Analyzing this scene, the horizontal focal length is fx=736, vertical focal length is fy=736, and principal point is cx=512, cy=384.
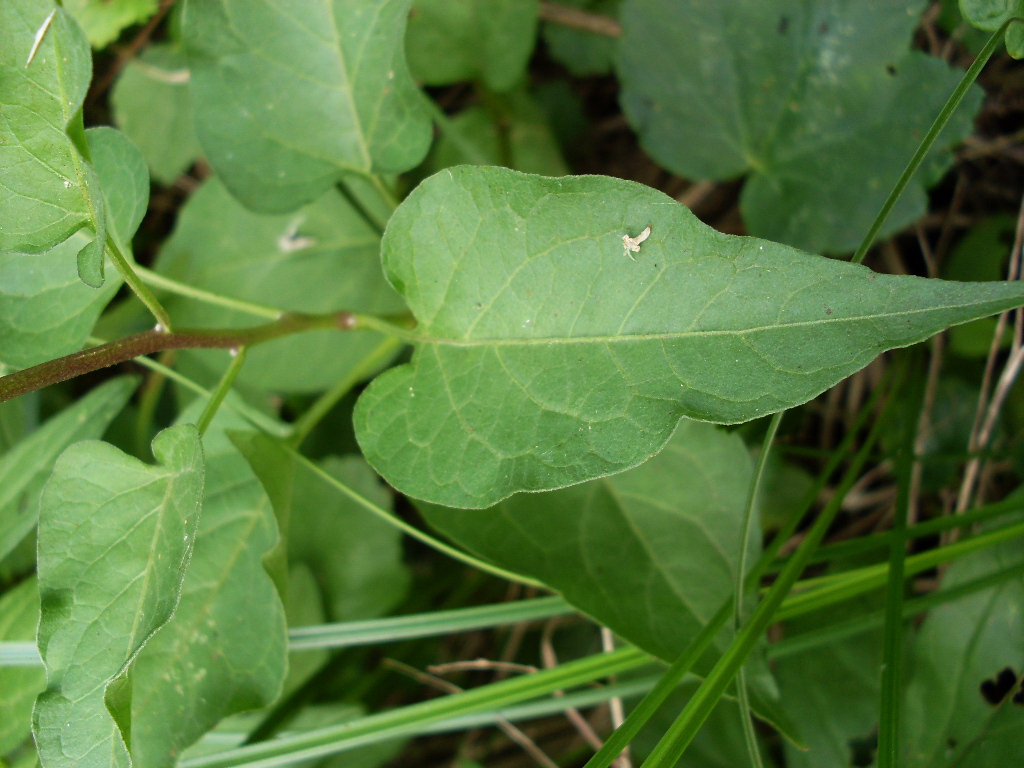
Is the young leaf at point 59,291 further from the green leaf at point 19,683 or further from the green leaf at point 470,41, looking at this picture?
the green leaf at point 470,41

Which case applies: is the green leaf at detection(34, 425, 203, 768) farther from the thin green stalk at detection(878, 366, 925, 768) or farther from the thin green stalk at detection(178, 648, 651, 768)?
the thin green stalk at detection(878, 366, 925, 768)

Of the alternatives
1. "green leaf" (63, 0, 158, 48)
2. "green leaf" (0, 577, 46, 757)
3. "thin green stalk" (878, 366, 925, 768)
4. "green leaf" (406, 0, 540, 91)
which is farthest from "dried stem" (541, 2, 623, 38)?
"green leaf" (0, 577, 46, 757)

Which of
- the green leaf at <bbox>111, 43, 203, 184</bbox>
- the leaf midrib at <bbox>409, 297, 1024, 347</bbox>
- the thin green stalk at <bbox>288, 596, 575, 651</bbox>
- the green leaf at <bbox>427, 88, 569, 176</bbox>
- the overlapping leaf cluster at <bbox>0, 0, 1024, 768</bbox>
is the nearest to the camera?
the leaf midrib at <bbox>409, 297, 1024, 347</bbox>

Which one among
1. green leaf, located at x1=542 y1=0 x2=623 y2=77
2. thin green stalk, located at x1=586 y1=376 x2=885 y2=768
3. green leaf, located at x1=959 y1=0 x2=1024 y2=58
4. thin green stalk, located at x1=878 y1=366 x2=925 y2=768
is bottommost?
thin green stalk, located at x1=586 y1=376 x2=885 y2=768

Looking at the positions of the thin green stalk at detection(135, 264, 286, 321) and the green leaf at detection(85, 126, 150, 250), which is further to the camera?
the thin green stalk at detection(135, 264, 286, 321)

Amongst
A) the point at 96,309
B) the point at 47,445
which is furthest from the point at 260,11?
the point at 47,445

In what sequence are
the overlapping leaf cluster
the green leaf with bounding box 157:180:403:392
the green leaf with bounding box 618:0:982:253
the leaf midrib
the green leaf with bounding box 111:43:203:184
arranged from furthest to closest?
the green leaf with bounding box 111:43:203:184
the green leaf with bounding box 157:180:403:392
the green leaf with bounding box 618:0:982:253
the overlapping leaf cluster
the leaf midrib

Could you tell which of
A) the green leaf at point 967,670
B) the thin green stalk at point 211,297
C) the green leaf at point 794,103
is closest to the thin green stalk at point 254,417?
the thin green stalk at point 211,297

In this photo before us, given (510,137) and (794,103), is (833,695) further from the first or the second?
(510,137)
